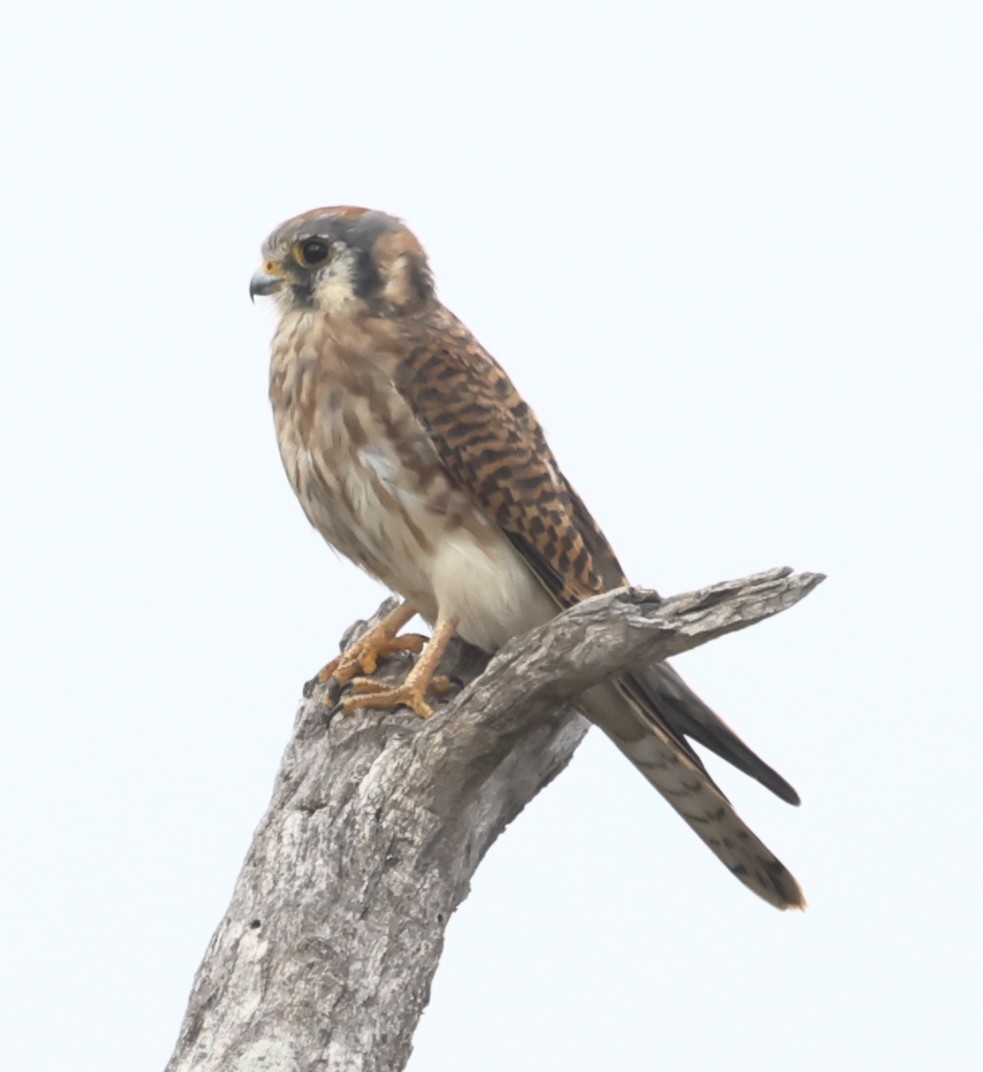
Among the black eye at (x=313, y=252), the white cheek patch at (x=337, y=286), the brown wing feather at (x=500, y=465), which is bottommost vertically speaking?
the brown wing feather at (x=500, y=465)

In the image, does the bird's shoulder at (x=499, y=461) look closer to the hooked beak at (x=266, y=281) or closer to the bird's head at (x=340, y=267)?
the bird's head at (x=340, y=267)

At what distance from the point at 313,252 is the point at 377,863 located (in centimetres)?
162

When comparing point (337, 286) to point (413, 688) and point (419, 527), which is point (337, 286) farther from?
point (413, 688)

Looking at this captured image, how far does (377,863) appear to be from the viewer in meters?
3.91

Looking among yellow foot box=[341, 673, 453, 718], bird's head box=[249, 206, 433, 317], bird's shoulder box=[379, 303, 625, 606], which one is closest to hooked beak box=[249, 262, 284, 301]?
bird's head box=[249, 206, 433, 317]

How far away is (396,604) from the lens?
4867mm

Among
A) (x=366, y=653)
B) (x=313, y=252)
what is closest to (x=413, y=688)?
(x=366, y=653)

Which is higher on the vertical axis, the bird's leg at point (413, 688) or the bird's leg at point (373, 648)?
the bird's leg at point (373, 648)

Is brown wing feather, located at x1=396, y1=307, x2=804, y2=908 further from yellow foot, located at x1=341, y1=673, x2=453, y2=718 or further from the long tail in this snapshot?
yellow foot, located at x1=341, y1=673, x2=453, y2=718

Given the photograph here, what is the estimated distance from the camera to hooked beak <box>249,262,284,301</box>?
4.66 m

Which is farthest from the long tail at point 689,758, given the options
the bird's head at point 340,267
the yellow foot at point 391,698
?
the bird's head at point 340,267

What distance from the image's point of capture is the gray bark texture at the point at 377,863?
11.9 feet

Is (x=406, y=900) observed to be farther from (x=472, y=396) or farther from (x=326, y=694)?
(x=472, y=396)

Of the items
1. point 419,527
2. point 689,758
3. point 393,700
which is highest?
point 419,527
